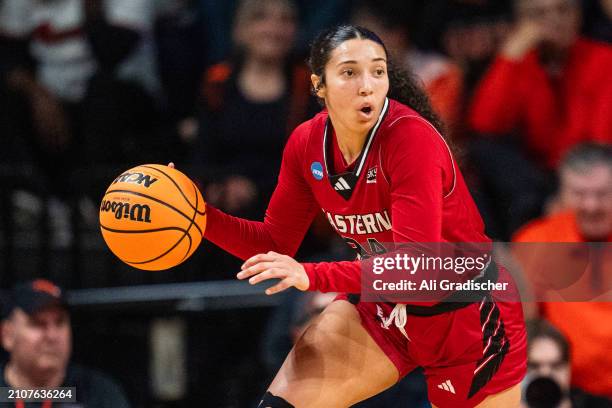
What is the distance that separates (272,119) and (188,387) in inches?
58.6

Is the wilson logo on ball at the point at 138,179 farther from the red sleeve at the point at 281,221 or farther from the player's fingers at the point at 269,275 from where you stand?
the player's fingers at the point at 269,275

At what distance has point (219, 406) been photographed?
5789 millimetres

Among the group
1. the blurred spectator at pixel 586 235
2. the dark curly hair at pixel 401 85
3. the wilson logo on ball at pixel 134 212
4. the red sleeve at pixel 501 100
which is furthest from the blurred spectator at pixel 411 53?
the wilson logo on ball at pixel 134 212

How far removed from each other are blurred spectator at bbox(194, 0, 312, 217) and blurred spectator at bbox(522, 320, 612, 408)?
158 cm

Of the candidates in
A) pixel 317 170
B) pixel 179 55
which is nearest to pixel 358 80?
pixel 317 170

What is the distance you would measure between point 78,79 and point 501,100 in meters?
2.45

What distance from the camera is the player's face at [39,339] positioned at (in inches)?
194

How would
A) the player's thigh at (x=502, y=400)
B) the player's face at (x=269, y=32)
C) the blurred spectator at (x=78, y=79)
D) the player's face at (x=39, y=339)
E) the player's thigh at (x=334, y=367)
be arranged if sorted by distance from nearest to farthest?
the player's thigh at (x=334, y=367) → the player's thigh at (x=502, y=400) → the player's face at (x=39, y=339) → the player's face at (x=269, y=32) → the blurred spectator at (x=78, y=79)

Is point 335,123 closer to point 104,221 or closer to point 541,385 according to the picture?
point 104,221

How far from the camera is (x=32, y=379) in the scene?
191 inches

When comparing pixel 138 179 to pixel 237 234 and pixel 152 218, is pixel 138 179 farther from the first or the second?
→ pixel 237 234

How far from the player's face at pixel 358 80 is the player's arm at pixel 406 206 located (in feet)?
0.42

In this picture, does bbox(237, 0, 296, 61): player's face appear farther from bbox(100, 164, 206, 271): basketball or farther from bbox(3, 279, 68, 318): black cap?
bbox(100, 164, 206, 271): basketball

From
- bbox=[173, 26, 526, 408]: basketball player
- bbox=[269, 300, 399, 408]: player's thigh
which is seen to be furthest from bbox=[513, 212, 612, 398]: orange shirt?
bbox=[269, 300, 399, 408]: player's thigh
